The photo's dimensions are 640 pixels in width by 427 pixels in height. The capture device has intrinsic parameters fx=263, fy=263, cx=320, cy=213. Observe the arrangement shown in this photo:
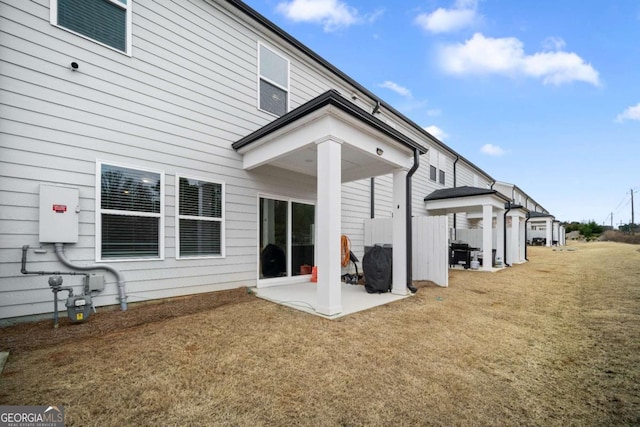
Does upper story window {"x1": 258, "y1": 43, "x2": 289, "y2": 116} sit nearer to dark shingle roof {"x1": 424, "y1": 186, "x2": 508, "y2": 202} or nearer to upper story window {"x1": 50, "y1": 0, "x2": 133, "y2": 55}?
upper story window {"x1": 50, "y1": 0, "x2": 133, "y2": 55}

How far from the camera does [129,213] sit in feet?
14.0

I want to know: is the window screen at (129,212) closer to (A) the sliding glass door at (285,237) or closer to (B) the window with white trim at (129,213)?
(B) the window with white trim at (129,213)

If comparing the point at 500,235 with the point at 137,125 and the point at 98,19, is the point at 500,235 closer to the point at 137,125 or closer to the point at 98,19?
the point at 137,125

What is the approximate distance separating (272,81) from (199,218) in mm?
3753

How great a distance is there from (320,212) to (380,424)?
2723mm

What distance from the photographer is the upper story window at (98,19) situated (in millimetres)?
3842

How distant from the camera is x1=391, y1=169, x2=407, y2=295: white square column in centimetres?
559

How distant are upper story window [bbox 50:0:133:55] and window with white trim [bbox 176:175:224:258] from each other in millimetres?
2351

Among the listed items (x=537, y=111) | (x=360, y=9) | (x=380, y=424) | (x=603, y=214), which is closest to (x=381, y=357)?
(x=380, y=424)

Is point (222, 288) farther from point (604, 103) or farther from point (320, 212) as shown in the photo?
point (604, 103)

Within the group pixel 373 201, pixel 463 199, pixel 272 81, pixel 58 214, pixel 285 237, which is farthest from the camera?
pixel 463 199

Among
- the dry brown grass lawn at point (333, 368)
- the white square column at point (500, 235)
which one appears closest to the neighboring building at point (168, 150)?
the dry brown grass lawn at point (333, 368)

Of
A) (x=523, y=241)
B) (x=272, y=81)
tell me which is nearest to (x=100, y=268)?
(x=272, y=81)

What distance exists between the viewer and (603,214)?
188 ft
